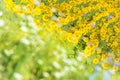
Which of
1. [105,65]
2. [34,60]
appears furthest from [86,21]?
[34,60]

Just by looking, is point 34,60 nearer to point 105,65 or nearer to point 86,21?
point 105,65

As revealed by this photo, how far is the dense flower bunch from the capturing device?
625cm

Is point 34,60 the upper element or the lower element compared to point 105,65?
lower

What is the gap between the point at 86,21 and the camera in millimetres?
6832

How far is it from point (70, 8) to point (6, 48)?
3.07 metres

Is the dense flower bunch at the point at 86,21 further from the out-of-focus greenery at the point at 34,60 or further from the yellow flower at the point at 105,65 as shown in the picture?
the out-of-focus greenery at the point at 34,60

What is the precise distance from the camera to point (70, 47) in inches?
235

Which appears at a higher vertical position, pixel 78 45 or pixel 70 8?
pixel 70 8

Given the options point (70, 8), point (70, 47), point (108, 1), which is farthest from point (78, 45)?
point (108, 1)

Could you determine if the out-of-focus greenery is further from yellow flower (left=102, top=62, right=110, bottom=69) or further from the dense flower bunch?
the dense flower bunch

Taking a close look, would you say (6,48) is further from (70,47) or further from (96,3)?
(96,3)

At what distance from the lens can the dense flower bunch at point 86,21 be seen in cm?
625

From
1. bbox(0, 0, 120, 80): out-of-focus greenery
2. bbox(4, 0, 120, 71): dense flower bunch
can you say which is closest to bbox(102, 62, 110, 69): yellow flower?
bbox(4, 0, 120, 71): dense flower bunch

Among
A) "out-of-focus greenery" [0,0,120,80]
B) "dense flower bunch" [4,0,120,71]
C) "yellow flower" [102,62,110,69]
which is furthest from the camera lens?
"dense flower bunch" [4,0,120,71]
